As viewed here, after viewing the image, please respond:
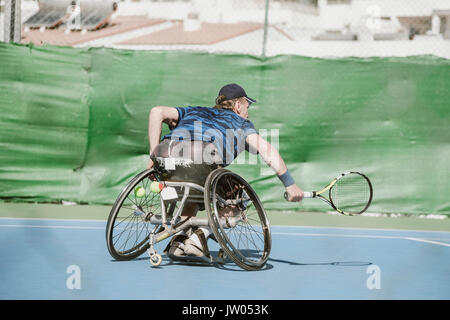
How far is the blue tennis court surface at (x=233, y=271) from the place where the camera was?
452cm

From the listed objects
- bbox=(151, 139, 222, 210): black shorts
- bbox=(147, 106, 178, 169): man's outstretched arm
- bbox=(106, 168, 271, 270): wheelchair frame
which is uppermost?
bbox=(147, 106, 178, 169): man's outstretched arm

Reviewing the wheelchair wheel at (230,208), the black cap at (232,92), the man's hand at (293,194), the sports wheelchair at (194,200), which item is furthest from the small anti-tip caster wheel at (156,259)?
the black cap at (232,92)

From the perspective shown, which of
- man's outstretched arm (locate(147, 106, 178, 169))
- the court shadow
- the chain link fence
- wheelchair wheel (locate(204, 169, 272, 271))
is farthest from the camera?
the chain link fence

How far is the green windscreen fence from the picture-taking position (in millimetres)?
9195

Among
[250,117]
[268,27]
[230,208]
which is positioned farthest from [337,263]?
[268,27]

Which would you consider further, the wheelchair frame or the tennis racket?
the tennis racket

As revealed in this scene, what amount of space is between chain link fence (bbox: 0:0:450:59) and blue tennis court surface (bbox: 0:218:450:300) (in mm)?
20055

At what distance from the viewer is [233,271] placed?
525cm

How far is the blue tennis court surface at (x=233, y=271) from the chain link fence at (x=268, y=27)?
65.8ft

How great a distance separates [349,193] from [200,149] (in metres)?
2.44

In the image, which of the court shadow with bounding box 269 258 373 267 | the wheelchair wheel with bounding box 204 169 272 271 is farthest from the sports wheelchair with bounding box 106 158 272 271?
the court shadow with bounding box 269 258 373 267

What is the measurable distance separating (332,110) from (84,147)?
116 inches

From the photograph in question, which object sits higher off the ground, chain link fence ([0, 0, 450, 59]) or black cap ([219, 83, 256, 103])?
chain link fence ([0, 0, 450, 59])

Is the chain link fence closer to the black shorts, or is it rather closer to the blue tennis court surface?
the blue tennis court surface
